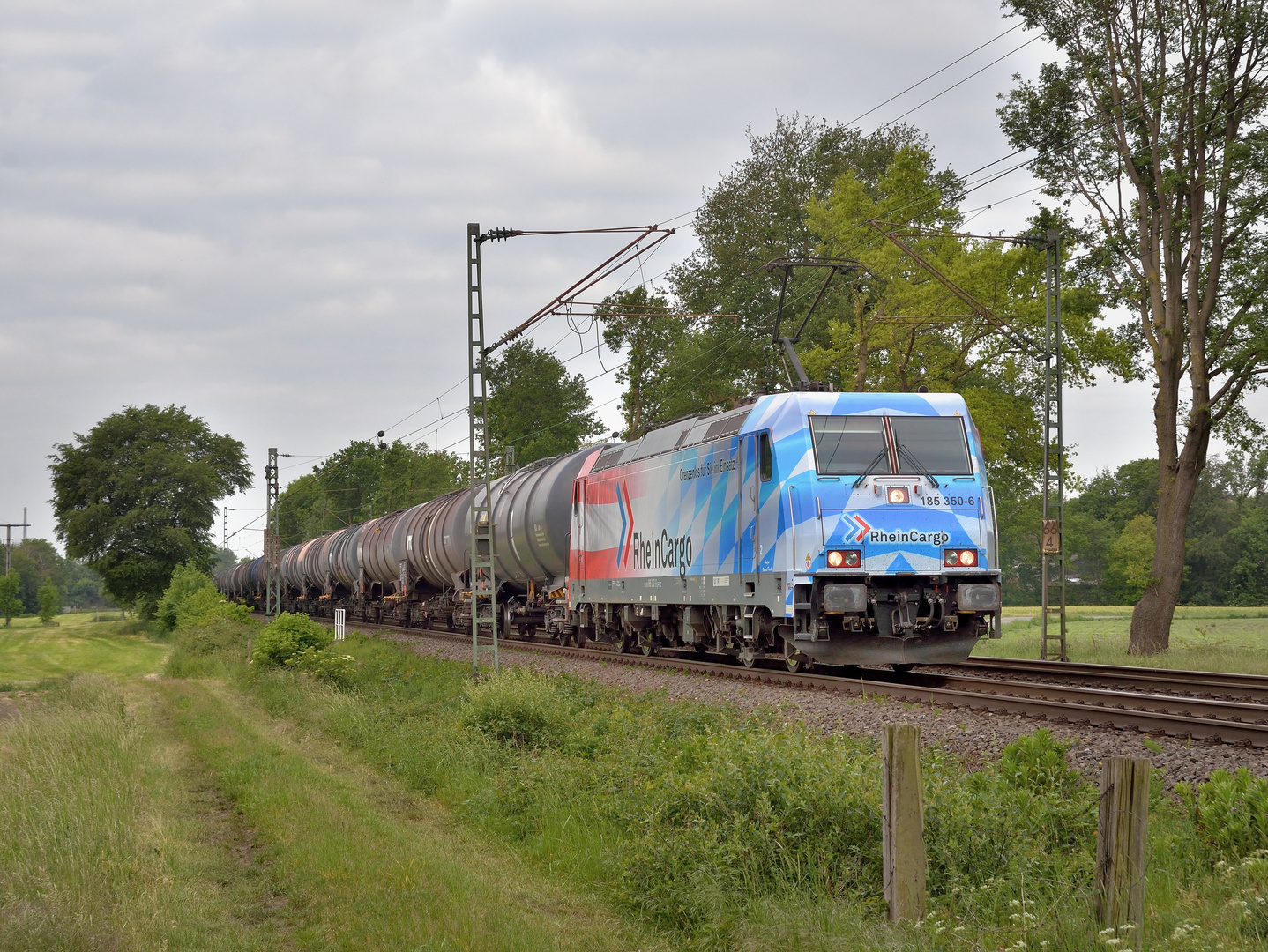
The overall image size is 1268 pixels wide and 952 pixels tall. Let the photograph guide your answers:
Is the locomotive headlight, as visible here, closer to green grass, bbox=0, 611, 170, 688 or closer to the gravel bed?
the gravel bed

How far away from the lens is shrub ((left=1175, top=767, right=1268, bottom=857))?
269 inches

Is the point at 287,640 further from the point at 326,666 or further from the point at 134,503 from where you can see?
the point at 134,503

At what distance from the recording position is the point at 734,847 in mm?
7039

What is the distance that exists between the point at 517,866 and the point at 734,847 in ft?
7.55

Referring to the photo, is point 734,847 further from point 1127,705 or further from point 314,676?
point 314,676

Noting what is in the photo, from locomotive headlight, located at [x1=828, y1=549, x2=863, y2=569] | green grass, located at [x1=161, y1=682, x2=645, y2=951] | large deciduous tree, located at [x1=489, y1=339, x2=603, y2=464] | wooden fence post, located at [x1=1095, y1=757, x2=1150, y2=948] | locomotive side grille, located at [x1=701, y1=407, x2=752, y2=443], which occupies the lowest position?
green grass, located at [x1=161, y1=682, x2=645, y2=951]

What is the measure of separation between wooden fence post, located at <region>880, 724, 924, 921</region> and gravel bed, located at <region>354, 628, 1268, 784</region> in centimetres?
198

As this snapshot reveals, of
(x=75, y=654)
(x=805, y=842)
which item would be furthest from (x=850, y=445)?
(x=75, y=654)

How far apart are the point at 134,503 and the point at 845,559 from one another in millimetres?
54918

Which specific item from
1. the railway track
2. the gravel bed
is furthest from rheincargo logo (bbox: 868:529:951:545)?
the gravel bed

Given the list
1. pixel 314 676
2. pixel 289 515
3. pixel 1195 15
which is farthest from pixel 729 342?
pixel 289 515

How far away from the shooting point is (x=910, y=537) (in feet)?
48.8

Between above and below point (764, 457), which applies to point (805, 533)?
below

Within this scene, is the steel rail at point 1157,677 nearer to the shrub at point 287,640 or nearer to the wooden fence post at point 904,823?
the wooden fence post at point 904,823
